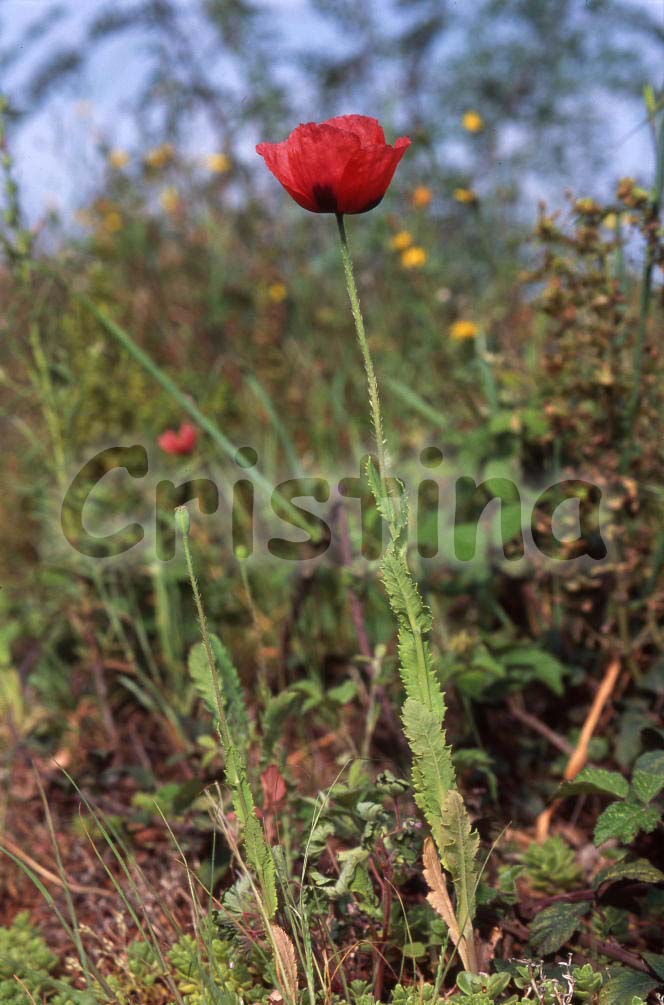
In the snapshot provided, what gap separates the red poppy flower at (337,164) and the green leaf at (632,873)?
900 mm

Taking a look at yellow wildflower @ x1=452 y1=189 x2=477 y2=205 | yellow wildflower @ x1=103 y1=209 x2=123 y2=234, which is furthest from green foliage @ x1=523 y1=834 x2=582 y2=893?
yellow wildflower @ x1=103 y1=209 x2=123 y2=234

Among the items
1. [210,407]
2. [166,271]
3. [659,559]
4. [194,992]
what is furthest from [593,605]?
[166,271]

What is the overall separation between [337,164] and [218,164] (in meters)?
4.12

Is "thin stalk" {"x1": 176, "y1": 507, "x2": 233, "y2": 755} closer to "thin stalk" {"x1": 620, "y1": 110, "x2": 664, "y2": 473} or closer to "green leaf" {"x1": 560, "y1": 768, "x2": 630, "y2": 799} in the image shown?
"green leaf" {"x1": 560, "y1": 768, "x2": 630, "y2": 799}

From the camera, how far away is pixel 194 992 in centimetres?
120

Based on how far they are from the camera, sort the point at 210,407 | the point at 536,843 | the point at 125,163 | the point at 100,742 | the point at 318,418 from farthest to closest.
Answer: the point at 125,163, the point at 210,407, the point at 318,418, the point at 100,742, the point at 536,843

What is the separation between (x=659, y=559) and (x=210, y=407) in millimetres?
1685

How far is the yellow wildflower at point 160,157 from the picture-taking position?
4726mm

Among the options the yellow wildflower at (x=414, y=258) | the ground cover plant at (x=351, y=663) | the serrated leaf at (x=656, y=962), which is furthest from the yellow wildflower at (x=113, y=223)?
the serrated leaf at (x=656, y=962)

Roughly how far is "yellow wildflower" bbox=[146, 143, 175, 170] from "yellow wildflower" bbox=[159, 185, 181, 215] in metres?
0.12

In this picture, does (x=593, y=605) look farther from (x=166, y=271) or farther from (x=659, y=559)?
(x=166, y=271)

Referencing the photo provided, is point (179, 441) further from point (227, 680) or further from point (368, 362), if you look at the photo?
point (368, 362)

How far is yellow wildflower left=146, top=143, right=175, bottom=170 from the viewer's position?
473 centimetres

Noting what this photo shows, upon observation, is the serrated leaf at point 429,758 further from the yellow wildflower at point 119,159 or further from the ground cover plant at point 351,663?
the yellow wildflower at point 119,159
